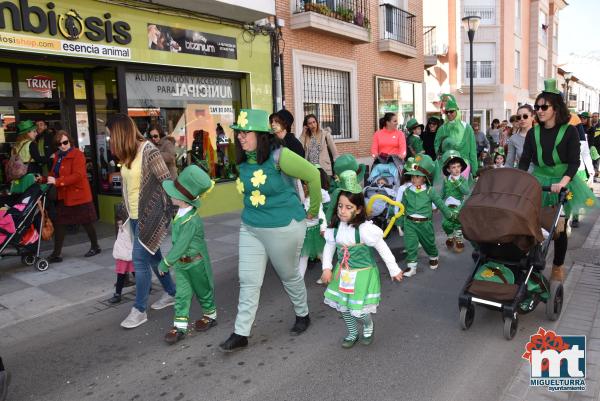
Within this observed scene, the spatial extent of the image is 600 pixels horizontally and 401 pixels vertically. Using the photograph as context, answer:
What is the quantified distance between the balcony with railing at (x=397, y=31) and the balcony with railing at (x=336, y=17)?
1.04m

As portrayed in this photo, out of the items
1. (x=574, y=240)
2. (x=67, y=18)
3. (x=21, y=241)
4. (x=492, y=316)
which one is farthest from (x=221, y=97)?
(x=492, y=316)

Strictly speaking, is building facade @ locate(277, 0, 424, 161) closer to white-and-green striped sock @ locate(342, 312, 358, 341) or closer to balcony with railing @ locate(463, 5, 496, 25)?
white-and-green striped sock @ locate(342, 312, 358, 341)

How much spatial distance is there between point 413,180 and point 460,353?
2.65 meters

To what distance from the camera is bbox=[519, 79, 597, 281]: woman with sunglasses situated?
16.0 ft

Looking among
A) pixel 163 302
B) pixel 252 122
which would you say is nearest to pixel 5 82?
pixel 163 302

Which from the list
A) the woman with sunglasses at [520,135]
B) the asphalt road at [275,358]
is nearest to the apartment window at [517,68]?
the woman with sunglasses at [520,135]

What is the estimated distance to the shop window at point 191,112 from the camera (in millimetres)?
9961

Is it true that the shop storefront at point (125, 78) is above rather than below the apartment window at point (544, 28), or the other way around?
below

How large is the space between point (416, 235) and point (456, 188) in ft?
4.53

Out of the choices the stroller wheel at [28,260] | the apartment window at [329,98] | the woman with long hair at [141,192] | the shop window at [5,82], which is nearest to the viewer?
the woman with long hair at [141,192]

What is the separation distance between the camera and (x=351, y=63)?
48.9 feet

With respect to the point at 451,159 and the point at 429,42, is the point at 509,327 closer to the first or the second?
Answer: the point at 451,159

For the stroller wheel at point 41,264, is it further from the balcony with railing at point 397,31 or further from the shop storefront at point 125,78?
the balcony with railing at point 397,31

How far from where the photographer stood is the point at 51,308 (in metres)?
5.51
